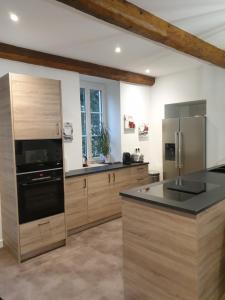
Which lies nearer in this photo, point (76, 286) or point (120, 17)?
point (120, 17)

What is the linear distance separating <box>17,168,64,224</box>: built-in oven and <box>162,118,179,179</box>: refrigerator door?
2.44m

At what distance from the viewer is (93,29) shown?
8.86 feet

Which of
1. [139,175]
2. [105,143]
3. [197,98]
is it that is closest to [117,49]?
[105,143]

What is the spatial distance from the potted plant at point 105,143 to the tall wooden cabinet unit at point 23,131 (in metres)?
1.71

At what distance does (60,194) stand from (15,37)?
199 centimetres

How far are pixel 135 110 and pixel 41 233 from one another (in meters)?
3.06

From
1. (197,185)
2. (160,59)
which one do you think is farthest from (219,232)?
(160,59)

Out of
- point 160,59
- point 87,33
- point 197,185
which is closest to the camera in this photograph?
point 197,185

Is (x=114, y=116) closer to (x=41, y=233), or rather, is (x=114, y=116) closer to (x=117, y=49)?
(x=117, y=49)

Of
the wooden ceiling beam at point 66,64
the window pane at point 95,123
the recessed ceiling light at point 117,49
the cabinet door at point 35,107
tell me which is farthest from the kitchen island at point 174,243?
the window pane at point 95,123

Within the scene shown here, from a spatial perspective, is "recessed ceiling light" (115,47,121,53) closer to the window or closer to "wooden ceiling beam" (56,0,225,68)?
"wooden ceiling beam" (56,0,225,68)

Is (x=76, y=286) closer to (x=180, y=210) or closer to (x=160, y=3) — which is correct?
(x=180, y=210)

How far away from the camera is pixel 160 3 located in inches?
86.3

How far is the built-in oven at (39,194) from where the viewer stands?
9.26ft
